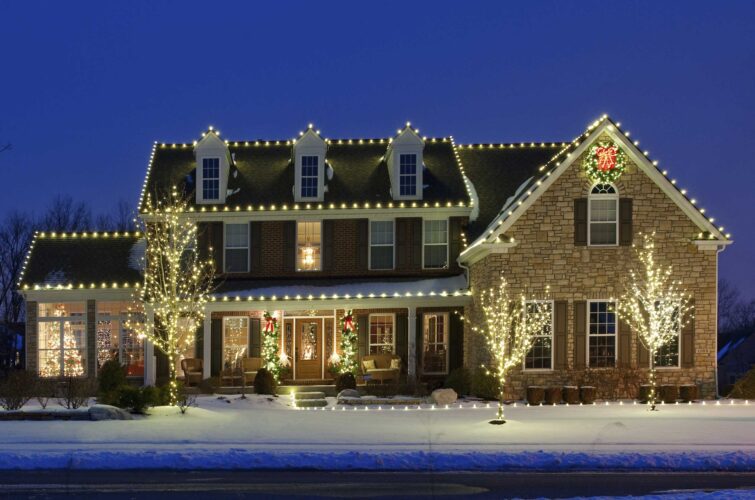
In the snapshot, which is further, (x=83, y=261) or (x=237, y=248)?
(x=83, y=261)

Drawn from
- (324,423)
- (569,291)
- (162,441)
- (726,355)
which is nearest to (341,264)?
(569,291)

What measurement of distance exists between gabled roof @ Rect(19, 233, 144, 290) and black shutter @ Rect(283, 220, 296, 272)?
495cm

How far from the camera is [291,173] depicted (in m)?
30.4

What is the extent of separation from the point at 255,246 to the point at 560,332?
34.6 feet

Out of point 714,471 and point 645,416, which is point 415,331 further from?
point 714,471

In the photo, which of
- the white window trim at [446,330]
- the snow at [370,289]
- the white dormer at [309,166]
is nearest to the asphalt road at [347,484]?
the snow at [370,289]

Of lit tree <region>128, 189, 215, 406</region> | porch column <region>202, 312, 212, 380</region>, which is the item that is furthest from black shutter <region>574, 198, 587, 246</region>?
porch column <region>202, 312, 212, 380</region>

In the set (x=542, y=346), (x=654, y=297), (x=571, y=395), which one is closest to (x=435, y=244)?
(x=542, y=346)

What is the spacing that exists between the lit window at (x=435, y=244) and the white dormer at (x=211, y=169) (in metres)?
6.81

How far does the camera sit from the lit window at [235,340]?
28875 mm

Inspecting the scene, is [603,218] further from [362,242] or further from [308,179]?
[308,179]

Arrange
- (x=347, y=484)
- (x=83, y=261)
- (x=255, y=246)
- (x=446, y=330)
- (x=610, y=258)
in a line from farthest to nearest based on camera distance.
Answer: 1. (x=83, y=261)
2. (x=255, y=246)
3. (x=446, y=330)
4. (x=610, y=258)
5. (x=347, y=484)

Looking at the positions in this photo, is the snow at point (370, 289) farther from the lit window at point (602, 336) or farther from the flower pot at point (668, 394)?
the flower pot at point (668, 394)

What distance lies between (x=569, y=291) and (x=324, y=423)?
8456 millimetres
